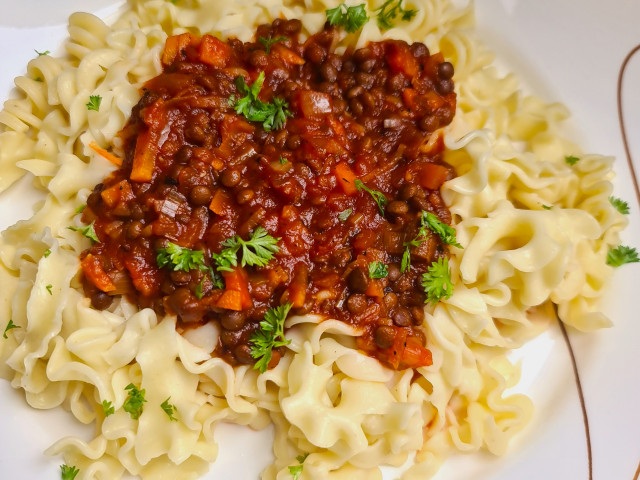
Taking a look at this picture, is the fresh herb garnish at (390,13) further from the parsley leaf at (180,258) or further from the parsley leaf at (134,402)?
the parsley leaf at (134,402)

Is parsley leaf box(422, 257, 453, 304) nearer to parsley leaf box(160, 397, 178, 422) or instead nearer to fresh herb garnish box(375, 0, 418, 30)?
parsley leaf box(160, 397, 178, 422)

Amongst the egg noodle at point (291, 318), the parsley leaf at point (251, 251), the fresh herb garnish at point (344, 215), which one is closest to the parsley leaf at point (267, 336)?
the egg noodle at point (291, 318)

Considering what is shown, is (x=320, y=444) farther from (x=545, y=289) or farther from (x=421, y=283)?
(x=545, y=289)

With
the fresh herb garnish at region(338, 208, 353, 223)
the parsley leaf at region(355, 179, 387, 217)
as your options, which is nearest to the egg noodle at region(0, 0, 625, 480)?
the parsley leaf at region(355, 179, 387, 217)

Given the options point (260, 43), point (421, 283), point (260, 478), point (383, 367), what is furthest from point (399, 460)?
point (260, 43)

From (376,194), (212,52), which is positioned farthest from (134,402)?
(212,52)

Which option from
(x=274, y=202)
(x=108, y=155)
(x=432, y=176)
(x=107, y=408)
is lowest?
(x=107, y=408)

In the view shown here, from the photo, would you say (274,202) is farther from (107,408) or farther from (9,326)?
(9,326)
